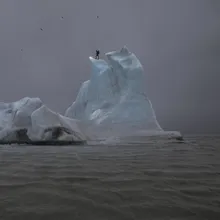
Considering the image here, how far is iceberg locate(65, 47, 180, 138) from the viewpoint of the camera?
25000 millimetres

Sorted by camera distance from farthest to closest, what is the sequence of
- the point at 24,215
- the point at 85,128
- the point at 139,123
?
the point at 139,123
the point at 85,128
the point at 24,215

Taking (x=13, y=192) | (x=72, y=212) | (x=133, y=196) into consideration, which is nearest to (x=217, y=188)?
(x=133, y=196)

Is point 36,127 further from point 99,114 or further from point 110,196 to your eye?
point 110,196

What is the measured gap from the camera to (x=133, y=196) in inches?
131

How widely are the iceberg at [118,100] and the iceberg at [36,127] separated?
4687 mm

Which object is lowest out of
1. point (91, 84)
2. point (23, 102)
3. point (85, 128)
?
point (85, 128)

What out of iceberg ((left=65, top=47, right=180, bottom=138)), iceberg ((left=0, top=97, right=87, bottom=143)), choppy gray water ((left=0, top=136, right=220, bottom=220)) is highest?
iceberg ((left=65, top=47, right=180, bottom=138))

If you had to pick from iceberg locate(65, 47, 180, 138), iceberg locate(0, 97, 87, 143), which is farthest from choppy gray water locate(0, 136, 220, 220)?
iceberg locate(65, 47, 180, 138)

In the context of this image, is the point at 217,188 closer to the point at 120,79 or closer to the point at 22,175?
the point at 22,175

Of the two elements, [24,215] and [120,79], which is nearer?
[24,215]

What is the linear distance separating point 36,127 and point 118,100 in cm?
1187

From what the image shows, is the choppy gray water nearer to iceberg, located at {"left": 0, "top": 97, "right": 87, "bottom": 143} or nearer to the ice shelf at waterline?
iceberg, located at {"left": 0, "top": 97, "right": 87, "bottom": 143}

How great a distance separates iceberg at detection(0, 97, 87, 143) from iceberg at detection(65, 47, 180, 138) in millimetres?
4687

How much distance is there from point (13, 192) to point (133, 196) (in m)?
1.73
